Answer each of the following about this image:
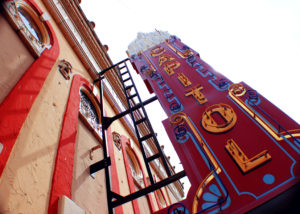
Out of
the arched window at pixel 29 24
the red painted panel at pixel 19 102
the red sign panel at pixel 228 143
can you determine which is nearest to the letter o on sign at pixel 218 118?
the red sign panel at pixel 228 143

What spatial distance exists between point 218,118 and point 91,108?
3829 millimetres

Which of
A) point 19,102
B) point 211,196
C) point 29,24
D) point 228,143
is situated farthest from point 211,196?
point 29,24

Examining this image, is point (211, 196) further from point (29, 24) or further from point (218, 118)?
point (29, 24)

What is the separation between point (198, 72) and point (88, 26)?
5.32 meters

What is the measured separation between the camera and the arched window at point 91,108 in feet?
16.9

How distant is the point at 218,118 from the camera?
2914 mm

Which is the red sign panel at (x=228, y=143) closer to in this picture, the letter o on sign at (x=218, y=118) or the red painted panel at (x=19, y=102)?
the letter o on sign at (x=218, y=118)

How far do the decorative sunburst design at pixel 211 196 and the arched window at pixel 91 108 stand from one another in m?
3.44

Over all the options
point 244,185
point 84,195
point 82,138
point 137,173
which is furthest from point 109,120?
point 137,173

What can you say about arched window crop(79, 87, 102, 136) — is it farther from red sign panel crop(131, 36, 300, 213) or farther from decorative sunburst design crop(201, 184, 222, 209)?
decorative sunburst design crop(201, 184, 222, 209)

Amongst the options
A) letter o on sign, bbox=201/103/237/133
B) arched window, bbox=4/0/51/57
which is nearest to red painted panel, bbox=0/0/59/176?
arched window, bbox=4/0/51/57

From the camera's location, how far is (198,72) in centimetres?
404

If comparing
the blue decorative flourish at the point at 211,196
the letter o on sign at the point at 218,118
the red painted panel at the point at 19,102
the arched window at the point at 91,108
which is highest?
the arched window at the point at 91,108

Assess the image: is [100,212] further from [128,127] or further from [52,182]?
[128,127]
